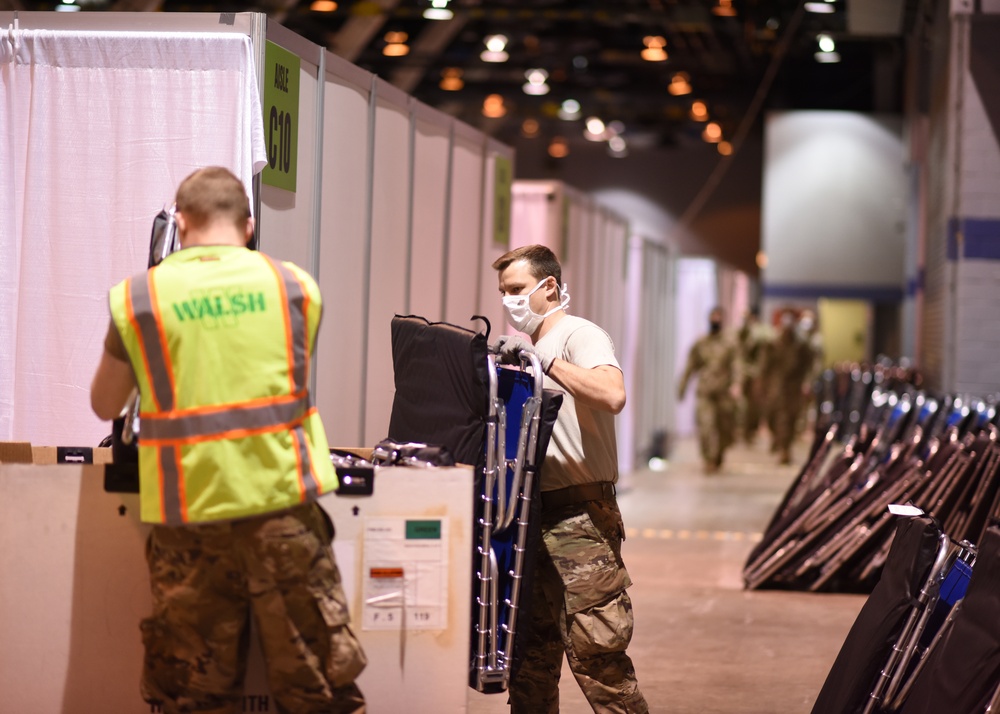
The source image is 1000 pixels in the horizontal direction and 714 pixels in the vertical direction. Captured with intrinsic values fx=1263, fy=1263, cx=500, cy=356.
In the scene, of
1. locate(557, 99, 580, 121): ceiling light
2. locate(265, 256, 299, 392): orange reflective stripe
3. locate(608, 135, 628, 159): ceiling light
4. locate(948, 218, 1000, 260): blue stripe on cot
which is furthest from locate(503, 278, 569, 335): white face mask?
locate(608, 135, 628, 159): ceiling light

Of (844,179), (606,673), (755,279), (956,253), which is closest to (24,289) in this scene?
(606,673)

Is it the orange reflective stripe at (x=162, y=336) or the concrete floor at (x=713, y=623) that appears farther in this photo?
the concrete floor at (x=713, y=623)

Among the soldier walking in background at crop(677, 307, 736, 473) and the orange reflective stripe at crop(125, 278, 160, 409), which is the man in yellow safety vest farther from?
the soldier walking in background at crop(677, 307, 736, 473)

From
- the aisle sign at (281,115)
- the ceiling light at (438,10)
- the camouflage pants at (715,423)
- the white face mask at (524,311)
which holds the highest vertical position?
the ceiling light at (438,10)

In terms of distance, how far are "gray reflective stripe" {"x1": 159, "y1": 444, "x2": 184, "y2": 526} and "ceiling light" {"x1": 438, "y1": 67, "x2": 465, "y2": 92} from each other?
64.6ft

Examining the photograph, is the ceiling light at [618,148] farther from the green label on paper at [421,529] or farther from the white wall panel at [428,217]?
the green label on paper at [421,529]

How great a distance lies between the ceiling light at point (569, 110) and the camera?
2431 centimetres

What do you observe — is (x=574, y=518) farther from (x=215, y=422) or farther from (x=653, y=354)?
(x=653, y=354)

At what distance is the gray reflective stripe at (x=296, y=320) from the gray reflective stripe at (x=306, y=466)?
0.10m

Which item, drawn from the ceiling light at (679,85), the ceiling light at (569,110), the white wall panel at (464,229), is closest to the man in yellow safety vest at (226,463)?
the white wall panel at (464,229)

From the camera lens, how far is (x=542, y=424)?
11.4ft

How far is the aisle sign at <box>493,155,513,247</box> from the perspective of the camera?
24.6ft

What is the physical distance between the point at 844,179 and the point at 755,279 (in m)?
6.84

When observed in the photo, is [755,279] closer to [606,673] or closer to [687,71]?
[687,71]
